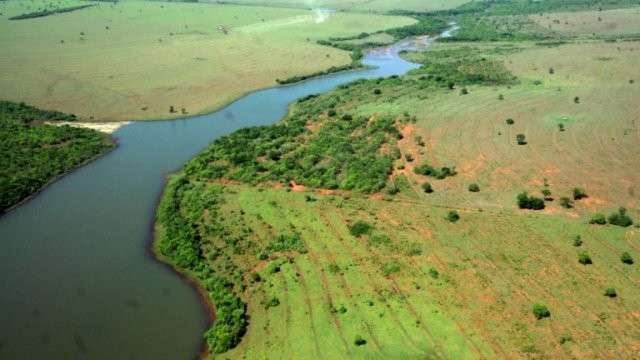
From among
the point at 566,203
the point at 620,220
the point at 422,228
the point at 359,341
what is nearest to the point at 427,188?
the point at 422,228

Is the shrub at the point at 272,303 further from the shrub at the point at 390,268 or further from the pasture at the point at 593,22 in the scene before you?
the pasture at the point at 593,22

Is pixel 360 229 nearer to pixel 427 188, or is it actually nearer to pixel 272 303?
pixel 427 188

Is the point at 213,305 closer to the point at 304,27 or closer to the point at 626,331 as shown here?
the point at 626,331

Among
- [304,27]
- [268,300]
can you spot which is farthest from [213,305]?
[304,27]

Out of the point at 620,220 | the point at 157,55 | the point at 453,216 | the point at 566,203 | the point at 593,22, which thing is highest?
the point at 157,55

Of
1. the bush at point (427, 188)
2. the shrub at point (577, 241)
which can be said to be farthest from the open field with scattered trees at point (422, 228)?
the bush at point (427, 188)
